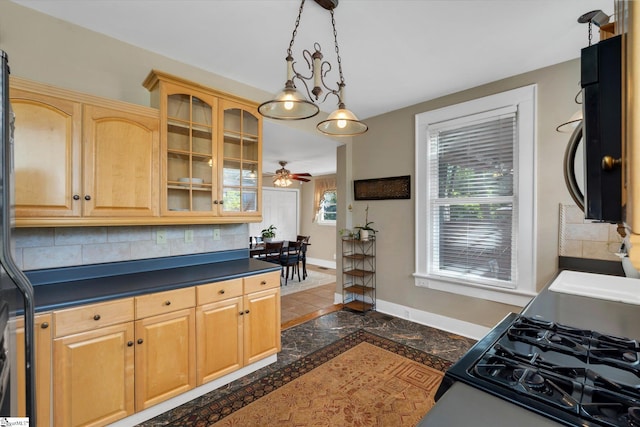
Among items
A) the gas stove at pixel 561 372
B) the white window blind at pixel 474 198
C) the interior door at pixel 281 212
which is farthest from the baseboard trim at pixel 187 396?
the interior door at pixel 281 212

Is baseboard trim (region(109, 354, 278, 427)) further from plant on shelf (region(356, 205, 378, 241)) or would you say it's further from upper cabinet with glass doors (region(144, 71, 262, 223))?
plant on shelf (region(356, 205, 378, 241))

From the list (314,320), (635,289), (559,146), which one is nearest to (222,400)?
(314,320)

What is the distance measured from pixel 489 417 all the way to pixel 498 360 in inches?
11.1

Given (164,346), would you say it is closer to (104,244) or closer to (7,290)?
(104,244)

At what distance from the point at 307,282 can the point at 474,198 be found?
3.57 m

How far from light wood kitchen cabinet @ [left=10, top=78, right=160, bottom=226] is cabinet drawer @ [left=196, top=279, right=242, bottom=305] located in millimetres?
659

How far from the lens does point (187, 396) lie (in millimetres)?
2064

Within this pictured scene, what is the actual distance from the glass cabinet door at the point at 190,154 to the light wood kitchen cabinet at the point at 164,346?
2.33 feet

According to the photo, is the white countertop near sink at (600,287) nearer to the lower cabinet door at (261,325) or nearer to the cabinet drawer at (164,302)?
the lower cabinet door at (261,325)

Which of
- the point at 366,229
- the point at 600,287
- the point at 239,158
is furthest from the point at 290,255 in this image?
the point at 600,287

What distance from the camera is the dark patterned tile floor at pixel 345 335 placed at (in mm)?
2357

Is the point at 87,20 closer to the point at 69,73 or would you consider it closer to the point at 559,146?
the point at 69,73

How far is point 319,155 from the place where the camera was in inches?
207

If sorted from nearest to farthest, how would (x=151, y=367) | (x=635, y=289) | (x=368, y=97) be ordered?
(x=635, y=289)
(x=151, y=367)
(x=368, y=97)
